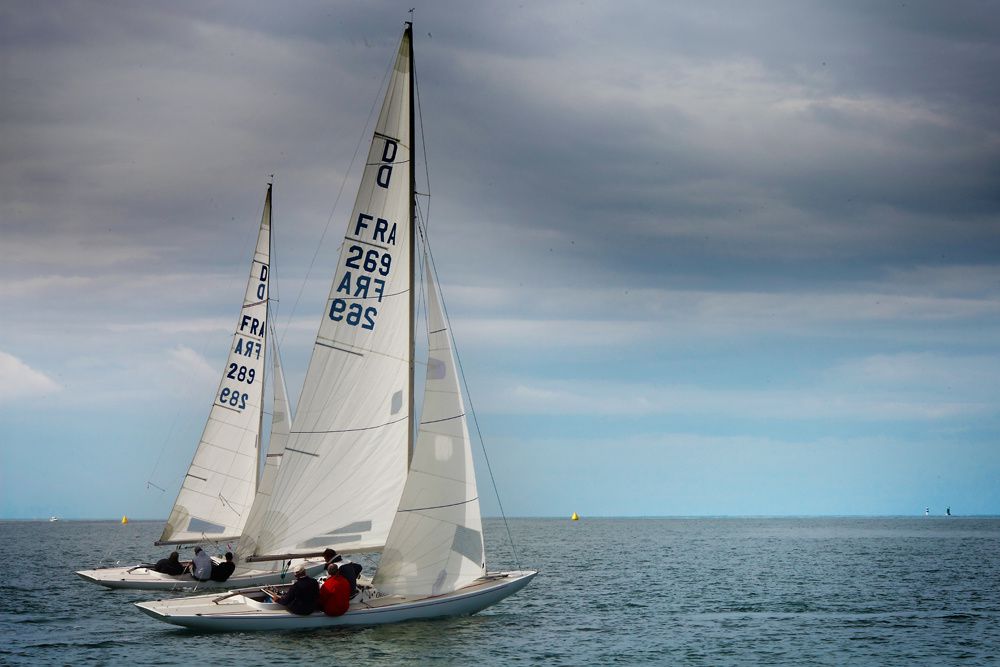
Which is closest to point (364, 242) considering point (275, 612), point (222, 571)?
point (275, 612)

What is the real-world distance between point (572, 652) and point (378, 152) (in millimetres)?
14093

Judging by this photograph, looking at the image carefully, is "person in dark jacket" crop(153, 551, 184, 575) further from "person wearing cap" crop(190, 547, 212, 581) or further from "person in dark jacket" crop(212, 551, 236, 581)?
"person in dark jacket" crop(212, 551, 236, 581)

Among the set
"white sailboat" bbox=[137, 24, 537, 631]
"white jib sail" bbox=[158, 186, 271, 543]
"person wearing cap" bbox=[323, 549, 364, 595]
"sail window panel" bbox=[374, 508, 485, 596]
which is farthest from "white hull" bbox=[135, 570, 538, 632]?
"white jib sail" bbox=[158, 186, 271, 543]

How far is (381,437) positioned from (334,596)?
434cm

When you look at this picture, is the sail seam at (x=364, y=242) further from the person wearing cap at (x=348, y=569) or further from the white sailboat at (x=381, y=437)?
the person wearing cap at (x=348, y=569)

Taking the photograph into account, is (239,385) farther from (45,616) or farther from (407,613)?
(407,613)

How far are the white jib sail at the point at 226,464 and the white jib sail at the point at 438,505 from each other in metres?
14.7

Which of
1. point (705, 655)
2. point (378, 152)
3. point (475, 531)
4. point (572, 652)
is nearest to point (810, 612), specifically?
point (705, 655)

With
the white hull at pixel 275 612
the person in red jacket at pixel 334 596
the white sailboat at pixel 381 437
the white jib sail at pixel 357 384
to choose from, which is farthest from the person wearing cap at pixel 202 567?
the person in red jacket at pixel 334 596

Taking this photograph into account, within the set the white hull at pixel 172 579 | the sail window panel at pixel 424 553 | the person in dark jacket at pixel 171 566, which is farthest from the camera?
the person in dark jacket at pixel 171 566

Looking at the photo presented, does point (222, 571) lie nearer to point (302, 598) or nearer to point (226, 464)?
point (226, 464)

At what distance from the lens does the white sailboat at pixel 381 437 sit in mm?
28062

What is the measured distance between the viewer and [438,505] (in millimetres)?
28109

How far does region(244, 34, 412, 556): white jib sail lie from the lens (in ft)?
92.4
